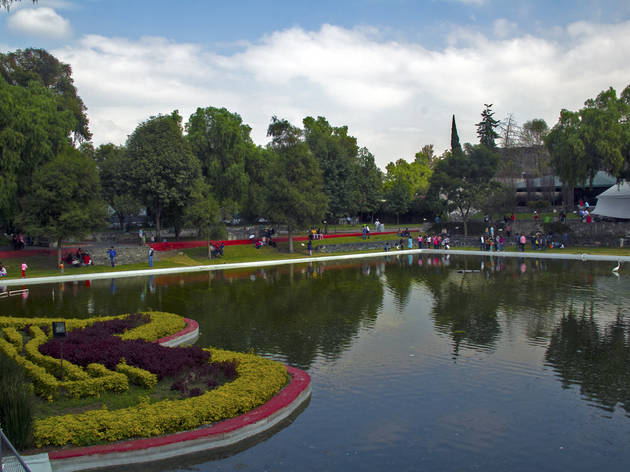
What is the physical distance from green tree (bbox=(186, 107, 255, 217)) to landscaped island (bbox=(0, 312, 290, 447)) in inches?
1606

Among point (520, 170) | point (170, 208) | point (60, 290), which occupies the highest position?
point (520, 170)

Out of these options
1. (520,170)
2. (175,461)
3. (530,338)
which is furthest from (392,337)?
(520,170)

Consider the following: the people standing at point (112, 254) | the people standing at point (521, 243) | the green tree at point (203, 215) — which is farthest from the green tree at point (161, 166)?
the people standing at point (521, 243)

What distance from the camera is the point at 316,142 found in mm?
63000

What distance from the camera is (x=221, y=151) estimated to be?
57.2m

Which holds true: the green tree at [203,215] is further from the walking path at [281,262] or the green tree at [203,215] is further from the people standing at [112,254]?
the people standing at [112,254]

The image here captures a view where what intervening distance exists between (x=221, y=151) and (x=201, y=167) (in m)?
5.15

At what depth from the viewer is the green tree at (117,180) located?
45.7m

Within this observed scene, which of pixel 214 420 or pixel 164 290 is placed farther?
pixel 164 290

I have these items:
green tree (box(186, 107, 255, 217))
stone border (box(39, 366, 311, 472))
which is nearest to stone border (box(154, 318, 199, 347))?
stone border (box(39, 366, 311, 472))

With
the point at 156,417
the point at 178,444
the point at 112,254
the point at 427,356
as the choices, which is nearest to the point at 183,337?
the point at 156,417

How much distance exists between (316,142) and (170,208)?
2196 centimetres

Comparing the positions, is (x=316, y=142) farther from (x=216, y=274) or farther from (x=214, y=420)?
(x=214, y=420)

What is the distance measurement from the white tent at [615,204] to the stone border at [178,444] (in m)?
51.0
